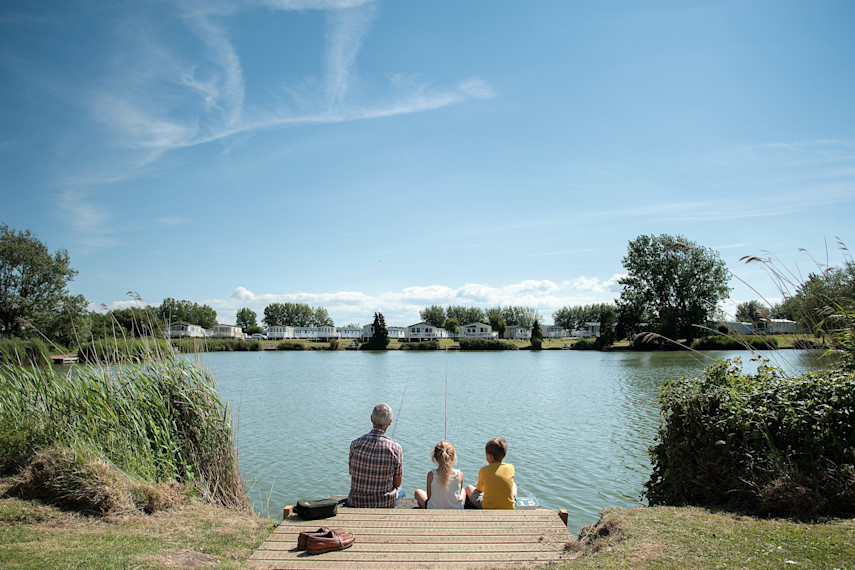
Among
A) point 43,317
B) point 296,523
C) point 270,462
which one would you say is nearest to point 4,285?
point 43,317

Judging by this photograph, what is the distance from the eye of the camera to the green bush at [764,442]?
181 inches

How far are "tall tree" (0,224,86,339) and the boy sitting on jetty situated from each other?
43.7m

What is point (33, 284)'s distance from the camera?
42719 mm

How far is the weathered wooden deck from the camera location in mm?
3832

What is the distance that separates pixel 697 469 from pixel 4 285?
51.3m

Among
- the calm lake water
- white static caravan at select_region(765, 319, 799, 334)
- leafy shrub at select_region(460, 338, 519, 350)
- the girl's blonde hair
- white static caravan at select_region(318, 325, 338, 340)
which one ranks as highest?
white static caravan at select_region(765, 319, 799, 334)

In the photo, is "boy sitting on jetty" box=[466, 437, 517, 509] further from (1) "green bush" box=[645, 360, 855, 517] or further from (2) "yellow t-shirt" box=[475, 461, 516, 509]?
Result: (1) "green bush" box=[645, 360, 855, 517]

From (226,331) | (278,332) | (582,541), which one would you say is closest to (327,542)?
(582,541)

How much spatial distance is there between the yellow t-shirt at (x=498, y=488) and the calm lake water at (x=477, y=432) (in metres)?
2.01

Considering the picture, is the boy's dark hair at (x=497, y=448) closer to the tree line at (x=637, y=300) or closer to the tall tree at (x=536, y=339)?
the tree line at (x=637, y=300)

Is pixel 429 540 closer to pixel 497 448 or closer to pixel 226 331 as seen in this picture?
pixel 497 448

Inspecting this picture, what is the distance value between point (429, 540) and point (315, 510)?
1.10 metres

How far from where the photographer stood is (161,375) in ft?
22.8

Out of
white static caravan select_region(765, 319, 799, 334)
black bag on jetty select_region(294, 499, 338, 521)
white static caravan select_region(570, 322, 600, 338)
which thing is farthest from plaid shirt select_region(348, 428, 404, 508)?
white static caravan select_region(570, 322, 600, 338)
